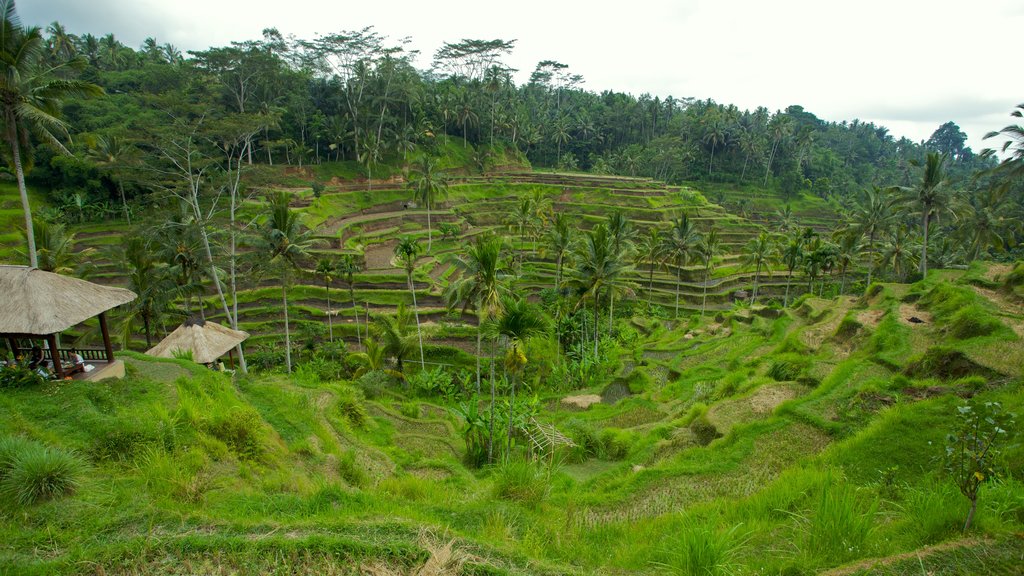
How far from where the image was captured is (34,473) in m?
6.48

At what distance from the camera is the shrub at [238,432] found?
1004cm

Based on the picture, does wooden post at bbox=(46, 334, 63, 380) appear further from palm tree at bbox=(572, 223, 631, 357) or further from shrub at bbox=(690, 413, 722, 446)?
palm tree at bbox=(572, 223, 631, 357)

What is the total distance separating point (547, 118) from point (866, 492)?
9111 centimetres

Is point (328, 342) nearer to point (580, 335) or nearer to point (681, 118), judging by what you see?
point (580, 335)

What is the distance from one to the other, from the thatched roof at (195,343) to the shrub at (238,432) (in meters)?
6.37

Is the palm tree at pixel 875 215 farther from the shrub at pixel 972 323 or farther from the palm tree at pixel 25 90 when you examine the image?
the palm tree at pixel 25 90

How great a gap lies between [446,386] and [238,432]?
1451 cm

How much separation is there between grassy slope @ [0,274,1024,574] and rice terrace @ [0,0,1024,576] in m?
0.06

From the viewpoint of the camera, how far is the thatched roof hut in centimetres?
984

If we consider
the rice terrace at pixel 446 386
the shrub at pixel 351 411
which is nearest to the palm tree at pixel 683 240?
the rice terrace at pixel 446 386

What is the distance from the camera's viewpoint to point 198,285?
72.0 feet

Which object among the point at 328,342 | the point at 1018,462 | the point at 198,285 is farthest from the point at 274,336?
the point at 1018,462

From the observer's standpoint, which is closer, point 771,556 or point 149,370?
point 771,556

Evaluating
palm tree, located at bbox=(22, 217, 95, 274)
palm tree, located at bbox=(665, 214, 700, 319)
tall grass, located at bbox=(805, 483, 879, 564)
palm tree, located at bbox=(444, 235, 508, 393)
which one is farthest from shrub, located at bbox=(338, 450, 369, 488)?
palm tree, located at bbox=(665, 214, 700, 319)
